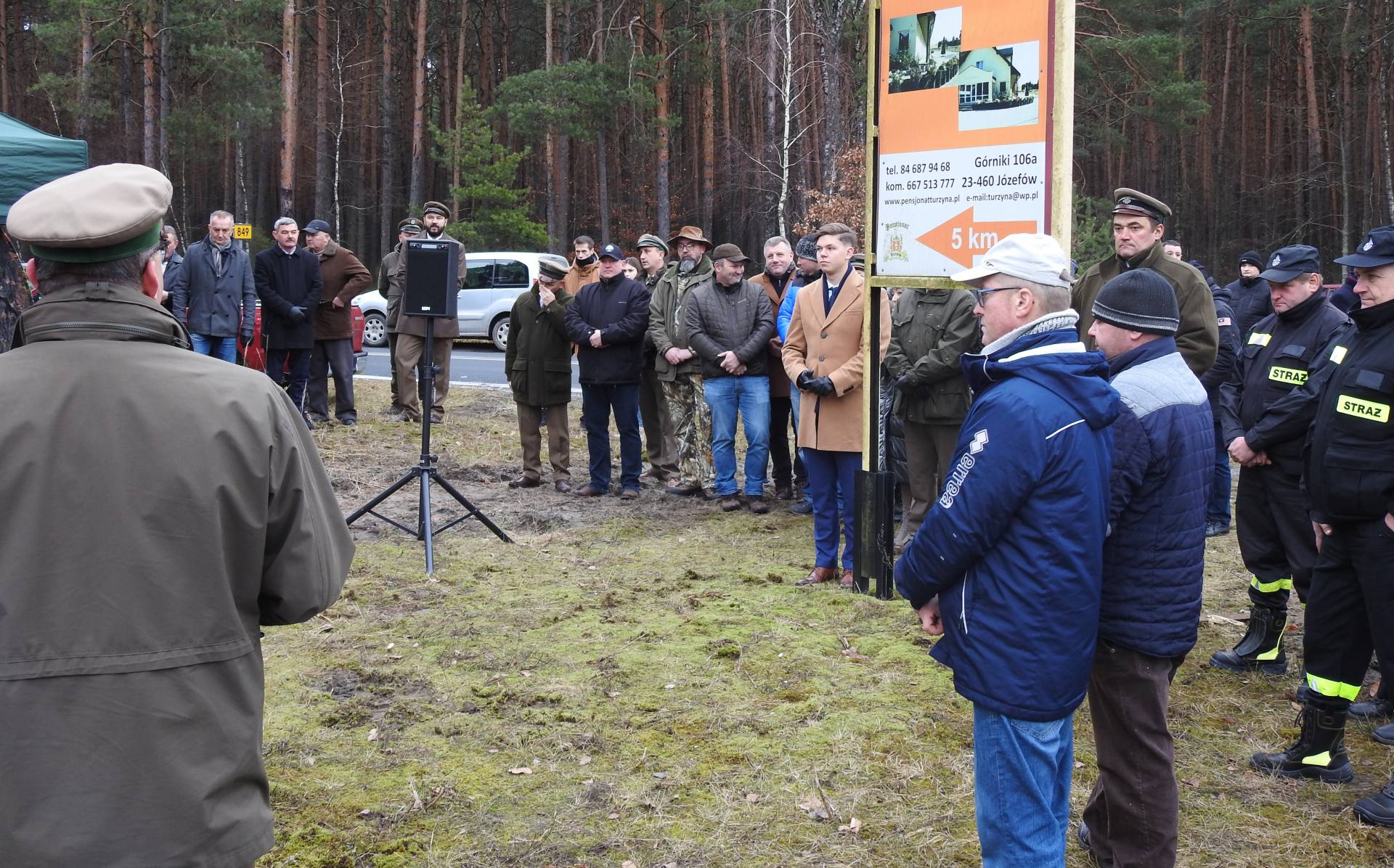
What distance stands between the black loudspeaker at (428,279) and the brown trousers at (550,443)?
256cm

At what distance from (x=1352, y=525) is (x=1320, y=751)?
87cm

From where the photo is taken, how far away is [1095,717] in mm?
3451

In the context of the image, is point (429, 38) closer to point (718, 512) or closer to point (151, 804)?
point (718, 512)

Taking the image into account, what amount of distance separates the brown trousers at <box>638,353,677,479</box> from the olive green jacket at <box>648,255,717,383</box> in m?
0.92

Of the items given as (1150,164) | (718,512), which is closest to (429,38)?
(1150,164)

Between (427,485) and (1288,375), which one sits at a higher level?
(1288,375)

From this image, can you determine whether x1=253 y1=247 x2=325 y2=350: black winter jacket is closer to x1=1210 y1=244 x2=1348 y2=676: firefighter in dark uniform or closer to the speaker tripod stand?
the speaker tripod stand

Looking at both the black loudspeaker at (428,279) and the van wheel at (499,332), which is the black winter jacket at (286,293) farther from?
the van wheel at (499,332)

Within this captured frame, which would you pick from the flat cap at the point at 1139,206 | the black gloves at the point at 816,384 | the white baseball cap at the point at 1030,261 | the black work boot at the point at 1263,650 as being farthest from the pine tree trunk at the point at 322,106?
the white baseball cap at the point at 1030,261

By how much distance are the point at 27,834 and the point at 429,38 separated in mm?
43544

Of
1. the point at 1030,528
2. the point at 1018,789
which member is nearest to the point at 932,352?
the point at 1030,528

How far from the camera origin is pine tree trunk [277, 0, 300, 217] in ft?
86.3

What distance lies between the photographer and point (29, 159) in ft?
20.7

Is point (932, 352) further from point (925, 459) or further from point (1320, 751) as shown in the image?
point (1320, 751)
